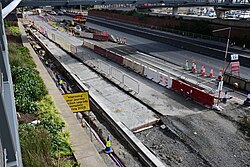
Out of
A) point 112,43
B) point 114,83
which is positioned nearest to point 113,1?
point 112,43

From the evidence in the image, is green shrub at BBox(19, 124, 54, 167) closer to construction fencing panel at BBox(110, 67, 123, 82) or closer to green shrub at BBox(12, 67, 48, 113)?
green shrub at BBox(12, 67, 48, 113)

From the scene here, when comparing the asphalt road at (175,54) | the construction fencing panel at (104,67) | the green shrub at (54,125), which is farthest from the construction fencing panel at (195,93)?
the green shrub at (54,125)

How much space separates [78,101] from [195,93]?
336 inches

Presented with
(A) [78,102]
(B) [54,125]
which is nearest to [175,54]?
(A) [78,102]

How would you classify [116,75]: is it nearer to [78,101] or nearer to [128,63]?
[128,63]

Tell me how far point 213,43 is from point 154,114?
26.4 m

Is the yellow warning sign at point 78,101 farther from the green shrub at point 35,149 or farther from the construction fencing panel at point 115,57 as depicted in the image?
the construction fencing panel at point 115,57

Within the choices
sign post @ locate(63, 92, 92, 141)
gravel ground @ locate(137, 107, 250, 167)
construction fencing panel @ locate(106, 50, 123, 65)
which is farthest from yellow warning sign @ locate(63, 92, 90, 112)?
construction fencing panel @ locate(106, 50, 123, 65)

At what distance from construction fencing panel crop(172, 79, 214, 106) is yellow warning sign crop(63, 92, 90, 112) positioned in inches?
320

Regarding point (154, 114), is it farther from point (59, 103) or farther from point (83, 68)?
point (83, 68)

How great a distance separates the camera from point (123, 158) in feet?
33.9

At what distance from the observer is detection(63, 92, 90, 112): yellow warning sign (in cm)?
1080

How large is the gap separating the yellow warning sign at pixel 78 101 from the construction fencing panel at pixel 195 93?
812 cm

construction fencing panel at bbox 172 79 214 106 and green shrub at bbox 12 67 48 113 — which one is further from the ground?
green shrub at bbox 12 67 48 113
